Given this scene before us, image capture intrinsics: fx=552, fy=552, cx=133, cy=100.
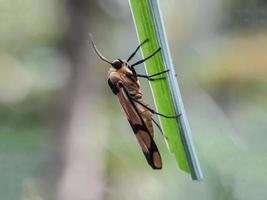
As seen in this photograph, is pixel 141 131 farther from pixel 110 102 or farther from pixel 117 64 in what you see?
pixel 110 102

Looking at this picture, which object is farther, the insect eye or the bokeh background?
the bokeh background

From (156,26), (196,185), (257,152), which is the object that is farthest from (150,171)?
(156,26)

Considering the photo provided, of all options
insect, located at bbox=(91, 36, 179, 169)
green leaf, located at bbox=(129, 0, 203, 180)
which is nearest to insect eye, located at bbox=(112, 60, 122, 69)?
insect, located at bbox=(91, 36, 179, 169)

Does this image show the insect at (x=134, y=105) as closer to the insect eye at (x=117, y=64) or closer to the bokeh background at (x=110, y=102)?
the insect eye at (x=117, y=64)

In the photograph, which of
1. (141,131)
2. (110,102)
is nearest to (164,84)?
(141,131)

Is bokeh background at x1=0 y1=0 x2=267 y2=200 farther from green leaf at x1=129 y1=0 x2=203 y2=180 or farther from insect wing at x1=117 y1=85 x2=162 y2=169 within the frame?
green leaf at x1=129 y1=0 x2=203 y2=180

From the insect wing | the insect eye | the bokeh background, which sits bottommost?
the bokeh background

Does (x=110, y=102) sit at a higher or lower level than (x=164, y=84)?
lower
